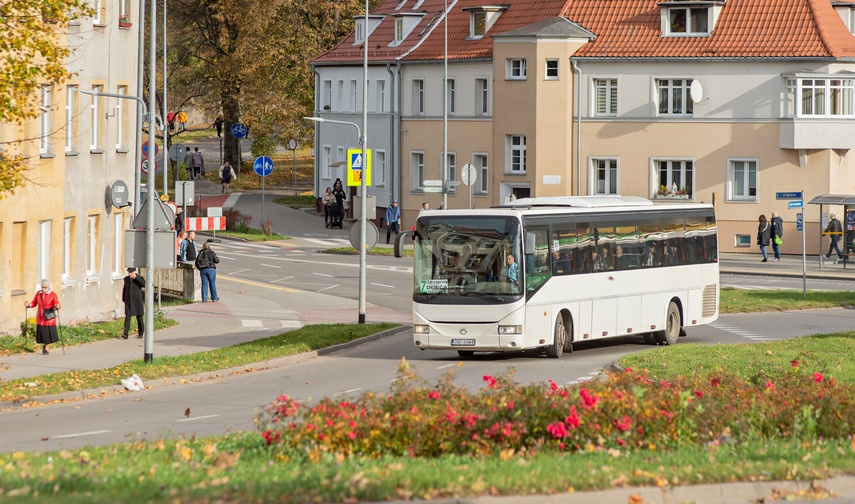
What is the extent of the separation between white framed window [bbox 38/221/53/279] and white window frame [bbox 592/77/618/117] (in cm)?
2919

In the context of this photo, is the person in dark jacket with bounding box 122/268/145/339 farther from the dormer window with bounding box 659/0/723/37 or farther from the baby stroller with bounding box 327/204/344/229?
the baby stroller with bounding box 327/204/344/229

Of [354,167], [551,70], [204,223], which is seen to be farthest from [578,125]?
[204,223]

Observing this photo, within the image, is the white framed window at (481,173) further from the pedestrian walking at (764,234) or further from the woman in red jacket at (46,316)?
the woman in red jacket at (46,316)

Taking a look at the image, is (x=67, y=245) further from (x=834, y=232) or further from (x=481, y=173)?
(x=481, y=173)

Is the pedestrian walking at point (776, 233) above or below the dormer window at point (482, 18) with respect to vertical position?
below

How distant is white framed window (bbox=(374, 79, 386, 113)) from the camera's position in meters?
65.2

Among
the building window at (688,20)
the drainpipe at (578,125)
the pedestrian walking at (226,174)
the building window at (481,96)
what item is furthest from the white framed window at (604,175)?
the pedestrian walking at (226,174)

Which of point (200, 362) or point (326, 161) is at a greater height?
point (326, 161)

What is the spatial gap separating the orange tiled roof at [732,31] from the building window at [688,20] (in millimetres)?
393

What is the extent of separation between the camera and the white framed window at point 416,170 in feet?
206

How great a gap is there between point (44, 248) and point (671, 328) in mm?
13613

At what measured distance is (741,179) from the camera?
5375 centimetres

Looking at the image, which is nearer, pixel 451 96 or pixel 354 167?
pixel 354 167

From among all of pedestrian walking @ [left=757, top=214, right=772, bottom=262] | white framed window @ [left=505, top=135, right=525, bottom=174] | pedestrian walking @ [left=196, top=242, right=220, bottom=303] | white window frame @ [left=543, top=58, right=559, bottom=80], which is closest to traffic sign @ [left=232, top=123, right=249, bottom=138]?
white framed window @ [left=505, top=135, right=525, bottom=174]
